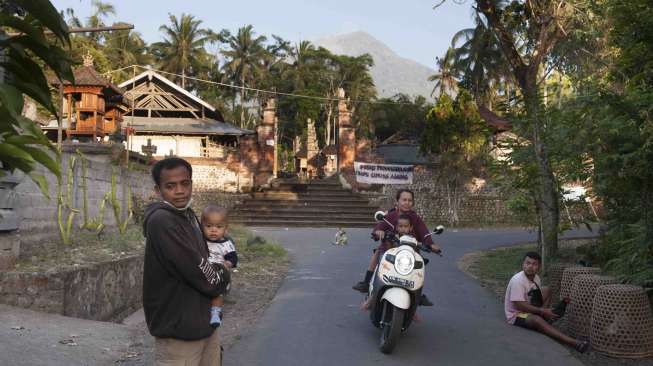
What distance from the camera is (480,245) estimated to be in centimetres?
1908

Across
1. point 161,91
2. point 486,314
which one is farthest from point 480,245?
point 161,91

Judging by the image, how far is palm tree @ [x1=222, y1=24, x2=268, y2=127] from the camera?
194 ft

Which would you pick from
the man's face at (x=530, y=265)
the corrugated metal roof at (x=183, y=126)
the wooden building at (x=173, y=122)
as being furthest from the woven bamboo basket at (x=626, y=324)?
the corrugated metal roof at (x=183, y=126)

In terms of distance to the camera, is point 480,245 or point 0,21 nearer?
point 0,21

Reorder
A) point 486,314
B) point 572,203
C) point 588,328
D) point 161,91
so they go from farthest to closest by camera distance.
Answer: point 161,91, point 572,203, point 486,314, point 588,328

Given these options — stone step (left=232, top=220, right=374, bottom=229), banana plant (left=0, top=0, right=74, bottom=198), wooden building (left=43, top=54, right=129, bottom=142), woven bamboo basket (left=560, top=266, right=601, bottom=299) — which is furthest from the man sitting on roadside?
stone step (left=232, top=220, right=374, bottom=229)

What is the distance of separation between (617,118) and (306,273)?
615 cm

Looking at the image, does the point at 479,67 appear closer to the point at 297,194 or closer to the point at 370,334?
the point at 297,194

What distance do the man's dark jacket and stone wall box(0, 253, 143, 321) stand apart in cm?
449

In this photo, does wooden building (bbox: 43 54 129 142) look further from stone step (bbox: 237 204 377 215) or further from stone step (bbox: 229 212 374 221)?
stone step (bbox: 237 204 377 215)

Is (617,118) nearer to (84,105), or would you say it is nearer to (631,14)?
(631,14)

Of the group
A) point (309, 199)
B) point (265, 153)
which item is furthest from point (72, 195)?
point (265, 153)

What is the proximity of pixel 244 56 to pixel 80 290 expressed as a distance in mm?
53792

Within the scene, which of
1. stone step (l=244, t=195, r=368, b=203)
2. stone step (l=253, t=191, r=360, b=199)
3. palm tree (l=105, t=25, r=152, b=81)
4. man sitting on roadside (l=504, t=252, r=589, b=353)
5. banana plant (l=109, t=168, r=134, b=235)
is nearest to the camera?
man sitting on roadside (l=504, t=252, r=589, b=353)
